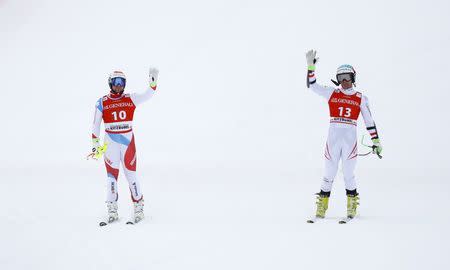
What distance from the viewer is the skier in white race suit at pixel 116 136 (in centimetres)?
674

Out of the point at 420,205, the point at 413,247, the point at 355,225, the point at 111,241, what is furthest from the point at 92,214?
the point at 420,205

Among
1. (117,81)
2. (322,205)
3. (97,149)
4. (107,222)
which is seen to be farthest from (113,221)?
(322,205)

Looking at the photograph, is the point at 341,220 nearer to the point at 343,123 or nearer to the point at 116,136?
the point at 343,123

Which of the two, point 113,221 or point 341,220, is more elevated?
point 341,220

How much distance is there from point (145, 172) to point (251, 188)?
3.13 meters

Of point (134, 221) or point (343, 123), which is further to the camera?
point (134, 221)

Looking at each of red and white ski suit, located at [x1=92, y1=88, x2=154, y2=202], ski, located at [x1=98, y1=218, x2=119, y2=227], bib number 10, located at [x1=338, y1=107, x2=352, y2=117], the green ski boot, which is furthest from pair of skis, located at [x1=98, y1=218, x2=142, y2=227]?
bib number 10, located at [x1=338, y1=107, x2=352, y2=117]

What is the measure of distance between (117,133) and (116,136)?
5cm

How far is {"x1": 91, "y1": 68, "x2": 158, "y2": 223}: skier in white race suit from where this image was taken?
6.74 m

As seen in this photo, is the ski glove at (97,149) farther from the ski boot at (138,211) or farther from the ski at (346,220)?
the ski at (346,220)

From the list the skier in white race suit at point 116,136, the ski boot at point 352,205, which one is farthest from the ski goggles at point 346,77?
the skier in white race suit at point 116,136

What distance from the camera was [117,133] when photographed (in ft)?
22.1

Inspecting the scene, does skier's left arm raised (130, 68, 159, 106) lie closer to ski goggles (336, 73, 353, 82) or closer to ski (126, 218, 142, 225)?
ski (126, 218, 142, 225)

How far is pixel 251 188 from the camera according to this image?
9.13 metres
